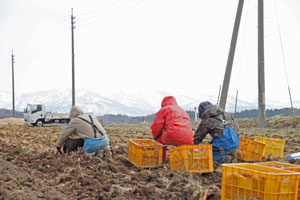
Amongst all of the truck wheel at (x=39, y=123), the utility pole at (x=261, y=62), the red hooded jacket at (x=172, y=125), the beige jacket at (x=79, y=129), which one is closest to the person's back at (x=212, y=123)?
the red hooded jacket at (x=172, y=125)

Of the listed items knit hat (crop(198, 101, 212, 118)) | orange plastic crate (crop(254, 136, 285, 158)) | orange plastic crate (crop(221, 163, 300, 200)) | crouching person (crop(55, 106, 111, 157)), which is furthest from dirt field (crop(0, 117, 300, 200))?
orange plastic crate (crop(254, 136, 285, 158))

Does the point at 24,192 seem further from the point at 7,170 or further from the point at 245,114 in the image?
the point at 245,114

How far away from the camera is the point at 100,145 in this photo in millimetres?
8133

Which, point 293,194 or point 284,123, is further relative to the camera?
point 284,123

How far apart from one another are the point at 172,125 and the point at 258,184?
2898mm

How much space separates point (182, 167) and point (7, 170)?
2851 mm

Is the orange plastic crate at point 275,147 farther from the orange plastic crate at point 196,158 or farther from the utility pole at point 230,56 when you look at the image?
the utility pole at point 230,56

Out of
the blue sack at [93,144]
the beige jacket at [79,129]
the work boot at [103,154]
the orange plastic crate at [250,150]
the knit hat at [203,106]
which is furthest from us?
the work boot at [103,154]

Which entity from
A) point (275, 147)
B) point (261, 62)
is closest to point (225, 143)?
point (275, 147)

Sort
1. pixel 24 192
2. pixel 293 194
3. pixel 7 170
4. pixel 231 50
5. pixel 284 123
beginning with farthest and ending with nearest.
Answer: pixel 284 123 → pixel 231 50 → pixel 7 170 → pixel 24 192 → pixel 293 194

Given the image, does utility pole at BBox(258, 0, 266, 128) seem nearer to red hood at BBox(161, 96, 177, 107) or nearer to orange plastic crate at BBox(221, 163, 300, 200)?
red hood at BBox(161, 96, 177, 107)

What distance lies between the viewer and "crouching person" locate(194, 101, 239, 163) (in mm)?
7148

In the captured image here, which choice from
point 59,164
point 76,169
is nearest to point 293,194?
point 76,169

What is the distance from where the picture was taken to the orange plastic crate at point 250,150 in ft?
25.5
